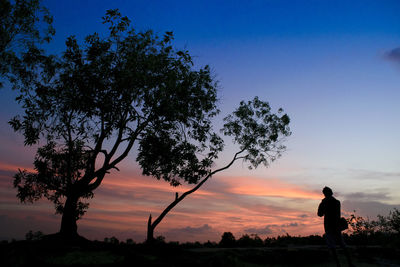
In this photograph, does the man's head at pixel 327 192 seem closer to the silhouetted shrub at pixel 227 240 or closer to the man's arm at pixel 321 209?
the man's arm at pixel 321 209

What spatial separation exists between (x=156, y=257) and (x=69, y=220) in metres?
9.99

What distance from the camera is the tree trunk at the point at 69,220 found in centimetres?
2052

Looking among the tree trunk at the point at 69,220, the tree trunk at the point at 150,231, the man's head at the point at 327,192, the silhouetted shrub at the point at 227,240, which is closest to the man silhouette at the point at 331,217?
the man's head at the point at 327,192

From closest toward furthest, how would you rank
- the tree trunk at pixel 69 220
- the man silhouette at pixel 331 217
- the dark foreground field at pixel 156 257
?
the dark foreground field at pixel 156 257 → the man silhouette at pixel 331 217 → the tree trunk at pixel 69 220

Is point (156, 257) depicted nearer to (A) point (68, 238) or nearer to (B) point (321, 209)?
(B) point (321, 209)

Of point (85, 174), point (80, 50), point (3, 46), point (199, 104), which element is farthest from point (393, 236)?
point (3, 46)

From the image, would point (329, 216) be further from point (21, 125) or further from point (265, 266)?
point (21, 125)

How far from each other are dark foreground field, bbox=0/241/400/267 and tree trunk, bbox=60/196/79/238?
6200 mm

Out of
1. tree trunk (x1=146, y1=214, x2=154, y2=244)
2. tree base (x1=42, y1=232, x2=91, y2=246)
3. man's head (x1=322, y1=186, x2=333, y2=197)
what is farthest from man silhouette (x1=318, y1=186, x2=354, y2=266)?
tree trunk (x1=146, y1=214, x2=154, y2=244)

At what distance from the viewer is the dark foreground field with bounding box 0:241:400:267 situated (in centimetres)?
1178

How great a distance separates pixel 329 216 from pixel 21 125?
19942 mm

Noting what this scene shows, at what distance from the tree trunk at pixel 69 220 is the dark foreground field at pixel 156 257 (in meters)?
6.20

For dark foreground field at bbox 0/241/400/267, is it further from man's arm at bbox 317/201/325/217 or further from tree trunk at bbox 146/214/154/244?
tree trunk at bbox 146/214/154/244

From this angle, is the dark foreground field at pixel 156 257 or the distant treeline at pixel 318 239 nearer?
the dark foreground field at pixel 156 257
